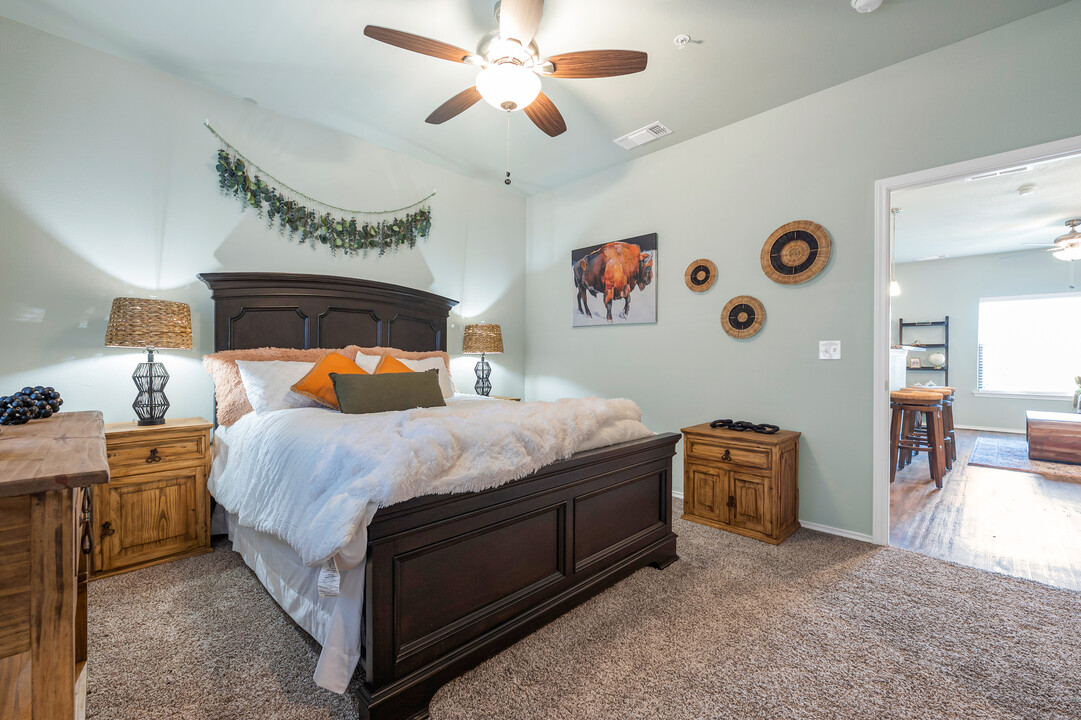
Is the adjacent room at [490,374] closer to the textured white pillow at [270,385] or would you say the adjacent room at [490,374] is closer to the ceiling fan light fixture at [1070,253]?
the textured white pillow at [270,385]

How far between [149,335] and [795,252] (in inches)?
156

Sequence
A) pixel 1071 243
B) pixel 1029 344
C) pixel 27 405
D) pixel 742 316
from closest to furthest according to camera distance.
Result: pixel 27 405 → pixel 742 316 → pixel 1071 243 → pixel 1029 344

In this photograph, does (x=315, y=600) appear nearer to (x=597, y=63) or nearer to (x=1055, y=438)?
(x=597, y=63)

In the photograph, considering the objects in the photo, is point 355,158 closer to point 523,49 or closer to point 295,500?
point 523,49

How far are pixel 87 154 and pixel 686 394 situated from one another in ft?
13.8

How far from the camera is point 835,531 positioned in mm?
2967

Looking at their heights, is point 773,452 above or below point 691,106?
below

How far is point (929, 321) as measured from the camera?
756 centimetres

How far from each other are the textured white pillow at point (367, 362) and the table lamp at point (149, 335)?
3.03 feet

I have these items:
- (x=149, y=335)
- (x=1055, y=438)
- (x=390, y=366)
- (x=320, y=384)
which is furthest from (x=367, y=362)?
(x=1055, y=438)

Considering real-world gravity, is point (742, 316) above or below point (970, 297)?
below

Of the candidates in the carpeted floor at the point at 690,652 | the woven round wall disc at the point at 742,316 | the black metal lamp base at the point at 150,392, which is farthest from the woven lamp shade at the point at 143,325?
the woven round wall disc at the point at 742,316

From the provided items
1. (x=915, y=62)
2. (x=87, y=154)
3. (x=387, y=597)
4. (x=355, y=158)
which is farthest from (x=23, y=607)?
(x=915, y=62)

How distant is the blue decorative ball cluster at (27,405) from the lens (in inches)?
58.9
